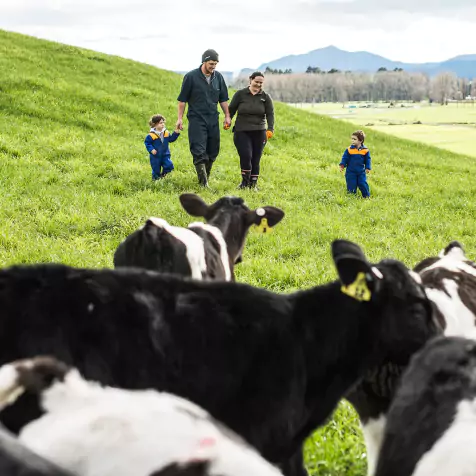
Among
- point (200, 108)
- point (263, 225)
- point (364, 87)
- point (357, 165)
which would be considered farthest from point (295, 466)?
point (364, 87)

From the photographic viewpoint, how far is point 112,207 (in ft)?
34.7

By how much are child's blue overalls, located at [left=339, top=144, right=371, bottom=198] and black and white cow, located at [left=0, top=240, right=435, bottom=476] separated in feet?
32.0

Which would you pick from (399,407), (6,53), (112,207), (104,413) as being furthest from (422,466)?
(6,53)

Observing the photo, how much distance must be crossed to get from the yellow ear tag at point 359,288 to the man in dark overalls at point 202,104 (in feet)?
29.6

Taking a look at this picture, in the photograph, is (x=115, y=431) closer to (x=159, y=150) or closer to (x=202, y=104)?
(x=202, y=104)

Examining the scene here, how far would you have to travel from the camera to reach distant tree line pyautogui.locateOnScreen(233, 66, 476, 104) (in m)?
90.9

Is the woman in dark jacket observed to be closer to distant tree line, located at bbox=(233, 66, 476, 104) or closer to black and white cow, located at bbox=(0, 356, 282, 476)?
black and white cow, located at bbox=(0, 356, 282, 476)

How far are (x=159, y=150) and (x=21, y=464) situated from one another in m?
11.7

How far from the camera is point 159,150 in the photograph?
1305 cm

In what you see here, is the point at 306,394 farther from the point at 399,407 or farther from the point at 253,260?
the point at 253,260

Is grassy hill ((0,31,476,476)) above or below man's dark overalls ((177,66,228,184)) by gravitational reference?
below

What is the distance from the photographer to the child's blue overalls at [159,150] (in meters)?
12.9

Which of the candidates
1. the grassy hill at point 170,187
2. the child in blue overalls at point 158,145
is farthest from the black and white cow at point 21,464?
the child in blue overalls at point 158,145

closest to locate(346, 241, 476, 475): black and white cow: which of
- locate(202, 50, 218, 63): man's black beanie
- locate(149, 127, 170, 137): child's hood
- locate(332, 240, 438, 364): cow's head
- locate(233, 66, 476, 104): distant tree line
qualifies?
locate(332, 240, 438, 364): cow's head
